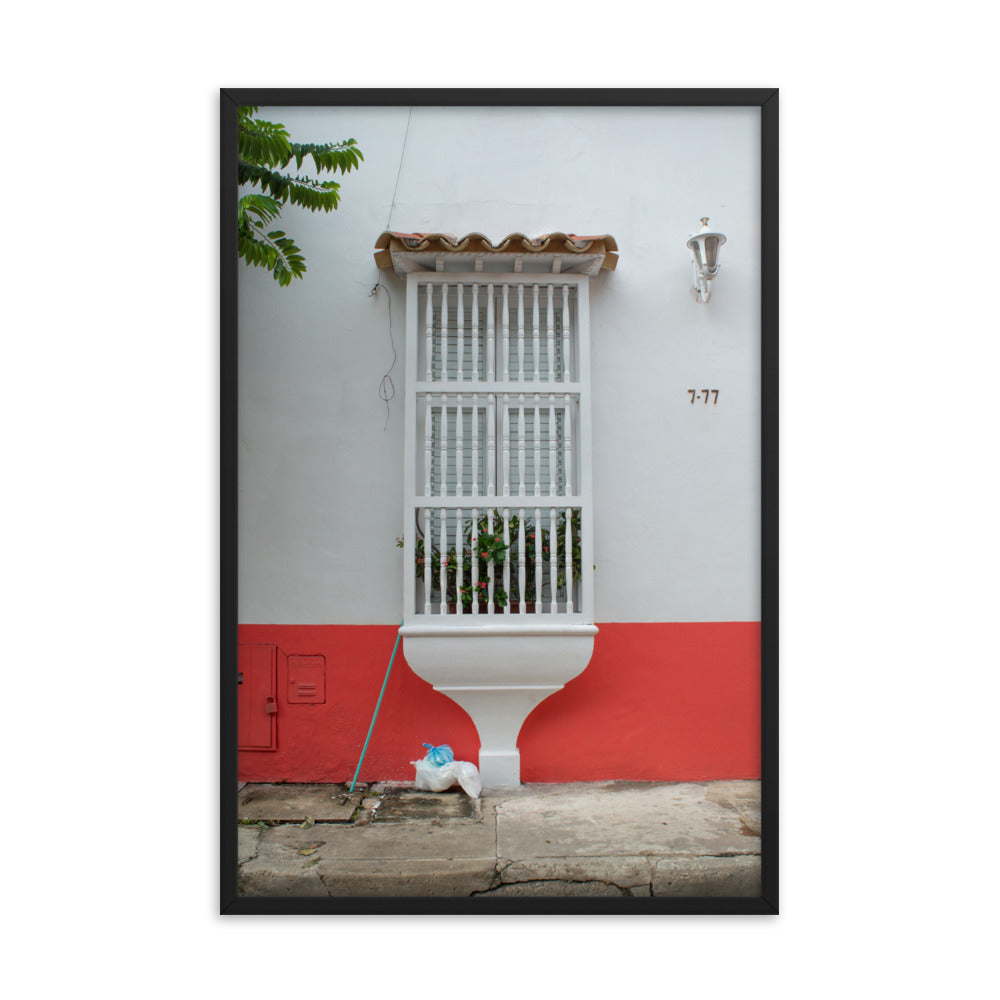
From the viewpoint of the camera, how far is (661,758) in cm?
265

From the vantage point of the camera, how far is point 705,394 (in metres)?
2.66

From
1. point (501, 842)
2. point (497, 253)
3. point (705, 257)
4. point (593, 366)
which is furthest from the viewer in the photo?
point (593, 366)

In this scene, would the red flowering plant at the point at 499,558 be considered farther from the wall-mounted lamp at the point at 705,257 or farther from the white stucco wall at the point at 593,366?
the wall-mounted lamp at the point at 705,257

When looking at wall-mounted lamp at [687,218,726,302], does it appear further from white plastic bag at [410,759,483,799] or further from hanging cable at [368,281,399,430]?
white plastic bag at [410,759,483,799]

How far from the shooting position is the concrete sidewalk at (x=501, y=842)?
81.7 inches

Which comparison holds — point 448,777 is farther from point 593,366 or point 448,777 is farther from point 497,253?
point 497,253

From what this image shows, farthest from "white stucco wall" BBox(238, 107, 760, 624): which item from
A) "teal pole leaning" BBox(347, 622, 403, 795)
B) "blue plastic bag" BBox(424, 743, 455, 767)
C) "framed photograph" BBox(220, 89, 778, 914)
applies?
"blue plastic bag" BBox(424, 743, 455, 767)

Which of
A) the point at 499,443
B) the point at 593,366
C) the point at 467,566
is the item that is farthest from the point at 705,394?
the point at 467,566

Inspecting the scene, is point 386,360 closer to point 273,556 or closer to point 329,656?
point 273,556

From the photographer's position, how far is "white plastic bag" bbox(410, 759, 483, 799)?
2.54 metres

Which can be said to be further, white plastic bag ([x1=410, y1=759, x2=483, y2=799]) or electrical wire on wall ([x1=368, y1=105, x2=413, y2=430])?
electrical wire on wall ([x1=368, y1=105, x2=413, y2=430])

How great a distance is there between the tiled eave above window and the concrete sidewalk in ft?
6.18

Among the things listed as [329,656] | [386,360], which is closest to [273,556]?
[329,656]

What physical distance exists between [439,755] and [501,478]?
3.49 feet
